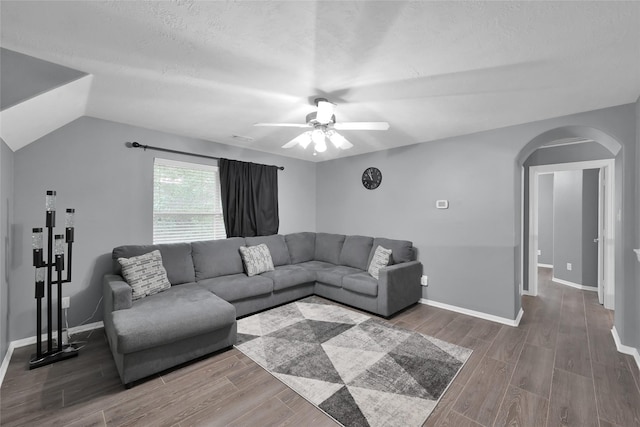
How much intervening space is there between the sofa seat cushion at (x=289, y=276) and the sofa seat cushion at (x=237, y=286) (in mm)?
117

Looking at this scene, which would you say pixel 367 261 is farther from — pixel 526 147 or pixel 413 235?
pixel 526 147

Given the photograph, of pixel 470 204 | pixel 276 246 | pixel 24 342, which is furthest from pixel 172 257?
pixel 470 204

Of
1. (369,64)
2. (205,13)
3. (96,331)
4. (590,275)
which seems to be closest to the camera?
(205,13)

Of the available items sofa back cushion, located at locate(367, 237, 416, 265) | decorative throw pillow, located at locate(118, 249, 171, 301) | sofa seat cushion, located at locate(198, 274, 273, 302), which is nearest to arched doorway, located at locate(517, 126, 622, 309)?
sofa back cushion, located at locate(367, 237, 416, 265)

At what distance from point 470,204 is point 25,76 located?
15.0 ft

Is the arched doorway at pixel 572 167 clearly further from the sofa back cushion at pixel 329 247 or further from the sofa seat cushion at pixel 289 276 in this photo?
the sofa seat cushion at pixel 289 276

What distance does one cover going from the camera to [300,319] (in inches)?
132

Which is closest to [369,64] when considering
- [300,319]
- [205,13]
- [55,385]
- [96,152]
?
[205,13]

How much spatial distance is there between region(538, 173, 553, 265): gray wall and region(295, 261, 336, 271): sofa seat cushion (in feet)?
18.8

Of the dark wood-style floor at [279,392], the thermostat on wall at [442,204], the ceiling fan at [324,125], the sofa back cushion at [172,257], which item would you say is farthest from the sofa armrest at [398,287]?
the sofa back cushion at [172,257]

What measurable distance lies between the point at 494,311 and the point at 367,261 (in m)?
1.79

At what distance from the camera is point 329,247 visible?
193 inches

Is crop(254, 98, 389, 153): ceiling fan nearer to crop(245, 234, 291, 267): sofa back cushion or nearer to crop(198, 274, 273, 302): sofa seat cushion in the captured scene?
crop(198, 274, 273, 302): sofa seat cushion

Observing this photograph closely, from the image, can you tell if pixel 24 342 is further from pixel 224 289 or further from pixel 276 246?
pixel 276 246
